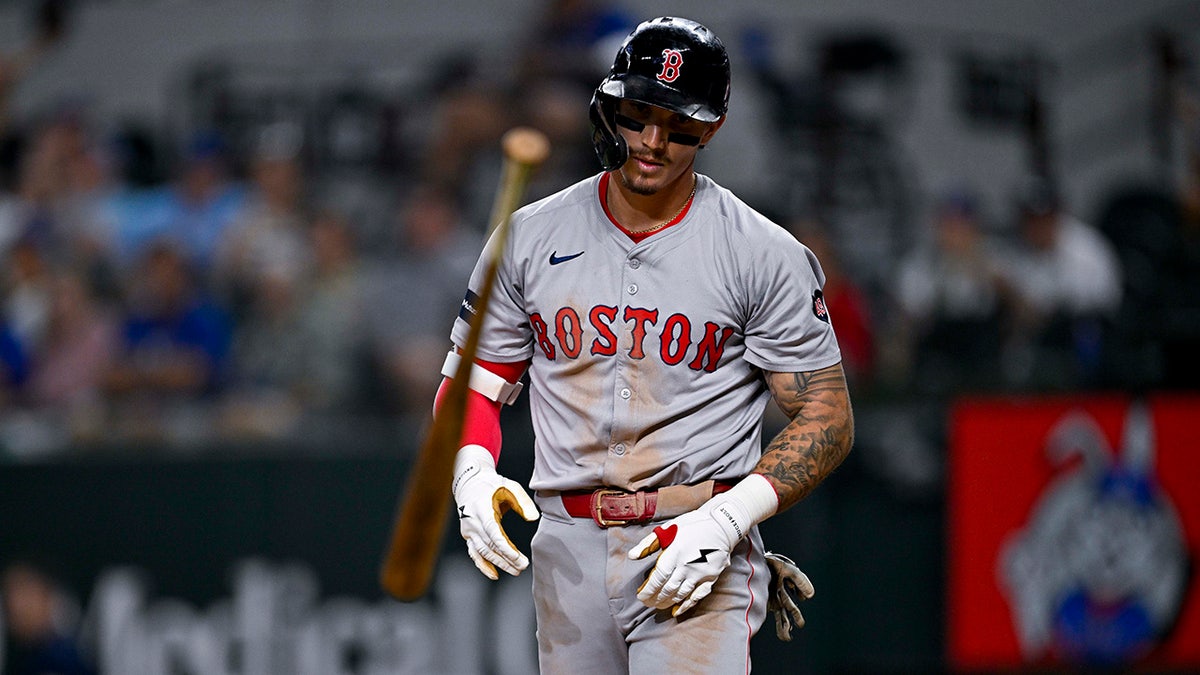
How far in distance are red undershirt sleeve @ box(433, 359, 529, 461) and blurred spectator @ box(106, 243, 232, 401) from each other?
13.7 ft

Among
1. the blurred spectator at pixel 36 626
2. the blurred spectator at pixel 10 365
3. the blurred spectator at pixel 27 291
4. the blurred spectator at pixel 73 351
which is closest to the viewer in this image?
the blurred spectator at pixel 36 626

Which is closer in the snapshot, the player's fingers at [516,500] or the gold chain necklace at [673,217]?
the player's fingers at [516,500]

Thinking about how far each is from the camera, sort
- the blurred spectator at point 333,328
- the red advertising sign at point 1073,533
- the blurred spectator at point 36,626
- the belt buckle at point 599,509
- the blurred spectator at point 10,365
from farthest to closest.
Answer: the blurred spectator at point 10,365 → the blurred spectator at point 36,626 → the blurred spectator at point 333,328 → the red advertising sign at point 1073,533 → the belt buckle at point 599,509

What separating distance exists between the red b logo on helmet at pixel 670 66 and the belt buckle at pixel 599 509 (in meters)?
0.84

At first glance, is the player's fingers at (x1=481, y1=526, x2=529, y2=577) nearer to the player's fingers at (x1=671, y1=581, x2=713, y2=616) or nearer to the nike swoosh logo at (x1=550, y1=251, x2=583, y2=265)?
the player's fingers at (x1=671, y1=581, x2=713, y2=616)

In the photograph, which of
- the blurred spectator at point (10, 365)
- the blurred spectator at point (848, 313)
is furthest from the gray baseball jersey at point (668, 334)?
the blurred spectator at point (10, 365)

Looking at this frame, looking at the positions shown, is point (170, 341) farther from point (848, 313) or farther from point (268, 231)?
point (848, 313)

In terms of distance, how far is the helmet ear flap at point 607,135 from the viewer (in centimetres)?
309

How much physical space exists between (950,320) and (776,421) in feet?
3.16

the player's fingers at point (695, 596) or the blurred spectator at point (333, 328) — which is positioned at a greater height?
the player's fingers at point (695, 596)

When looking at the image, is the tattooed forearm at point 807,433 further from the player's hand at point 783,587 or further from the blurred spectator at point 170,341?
the blurred spectator at point 170,341

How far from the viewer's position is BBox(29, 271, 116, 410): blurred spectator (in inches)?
293

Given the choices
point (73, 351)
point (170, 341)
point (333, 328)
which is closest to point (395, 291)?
point (333, 328)

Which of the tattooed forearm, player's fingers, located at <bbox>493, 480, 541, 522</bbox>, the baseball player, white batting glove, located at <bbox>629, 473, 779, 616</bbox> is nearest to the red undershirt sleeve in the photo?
the baseball player
